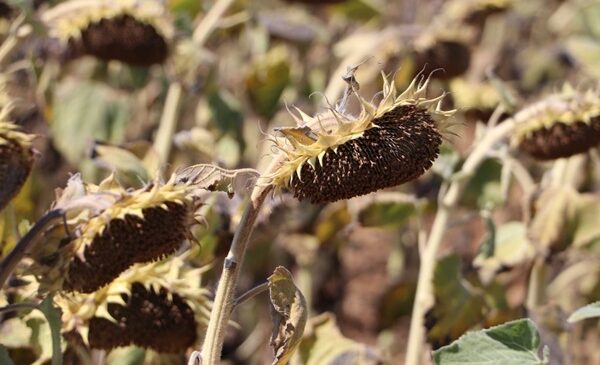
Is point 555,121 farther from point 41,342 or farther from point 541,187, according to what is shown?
point 41,342

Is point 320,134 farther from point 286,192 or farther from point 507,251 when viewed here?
point 507,251

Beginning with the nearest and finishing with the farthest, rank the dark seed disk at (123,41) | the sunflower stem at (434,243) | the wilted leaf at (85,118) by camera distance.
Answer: the sunflower stem at (434,243) < the dark seed disk at (123,41) < the wilted leaf at (85,118)

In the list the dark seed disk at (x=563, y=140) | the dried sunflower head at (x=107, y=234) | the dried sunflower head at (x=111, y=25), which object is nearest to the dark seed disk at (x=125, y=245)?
the dried sunflower head at (x=107, y=234)

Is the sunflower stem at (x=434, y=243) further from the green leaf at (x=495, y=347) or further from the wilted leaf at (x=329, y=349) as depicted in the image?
the green leaf at (x=495, y=347)

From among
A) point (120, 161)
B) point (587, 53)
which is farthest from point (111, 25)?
point (587, 53)

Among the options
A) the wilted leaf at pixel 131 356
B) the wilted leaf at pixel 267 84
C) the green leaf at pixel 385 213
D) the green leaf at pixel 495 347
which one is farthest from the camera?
the wilted leaf at pixel 267 84

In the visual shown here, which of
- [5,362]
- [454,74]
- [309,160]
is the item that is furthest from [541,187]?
[5,362]

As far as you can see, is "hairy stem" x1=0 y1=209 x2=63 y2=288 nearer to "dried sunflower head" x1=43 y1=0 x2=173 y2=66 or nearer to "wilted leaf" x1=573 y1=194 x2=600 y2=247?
"dried sunflower head" x1=43 y1=0 x2=173 y2=66
